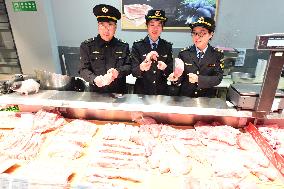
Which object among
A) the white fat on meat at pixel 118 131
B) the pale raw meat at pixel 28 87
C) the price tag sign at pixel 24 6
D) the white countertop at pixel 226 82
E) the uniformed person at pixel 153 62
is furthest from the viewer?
the price tag sign at pixel 24 6

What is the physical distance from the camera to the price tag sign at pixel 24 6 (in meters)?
5.87

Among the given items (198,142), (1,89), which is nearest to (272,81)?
(198,142)

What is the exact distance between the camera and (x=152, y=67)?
12.8 feet

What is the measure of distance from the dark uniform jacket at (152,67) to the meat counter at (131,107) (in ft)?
3.34

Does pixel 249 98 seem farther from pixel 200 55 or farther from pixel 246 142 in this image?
pixel 200 55

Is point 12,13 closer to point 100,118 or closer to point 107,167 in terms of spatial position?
point 100,118

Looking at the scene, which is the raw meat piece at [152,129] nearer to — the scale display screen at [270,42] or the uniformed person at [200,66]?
the uniformed person at [200,66]

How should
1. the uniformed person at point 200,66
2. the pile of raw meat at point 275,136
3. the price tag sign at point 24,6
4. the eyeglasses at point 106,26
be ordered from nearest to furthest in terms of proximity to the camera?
the pile of raw meat at point 275,136, the eyeglasses at point 106,26, the uniformed person at point 200,66, the price tag sign at point 24,6

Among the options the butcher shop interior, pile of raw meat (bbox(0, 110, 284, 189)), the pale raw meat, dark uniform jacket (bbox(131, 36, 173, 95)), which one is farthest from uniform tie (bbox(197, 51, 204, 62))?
the pale raw meat

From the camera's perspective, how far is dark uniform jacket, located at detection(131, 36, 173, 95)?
3.87m

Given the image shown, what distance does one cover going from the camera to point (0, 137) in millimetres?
2582

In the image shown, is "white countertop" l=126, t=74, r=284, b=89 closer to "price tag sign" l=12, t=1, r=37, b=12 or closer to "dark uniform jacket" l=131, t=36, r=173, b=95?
"dark uniform jacket" l=131, t=36, r=173, b=95

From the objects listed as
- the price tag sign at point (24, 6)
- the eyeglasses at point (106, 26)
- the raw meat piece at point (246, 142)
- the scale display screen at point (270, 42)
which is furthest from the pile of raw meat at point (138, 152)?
the price tag sign at point (24, 6)

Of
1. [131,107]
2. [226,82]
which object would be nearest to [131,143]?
[131,107]
